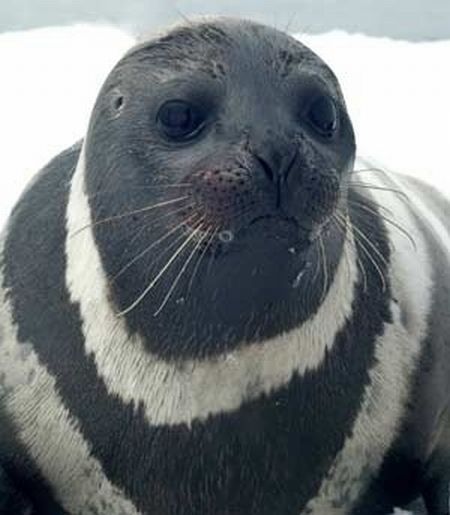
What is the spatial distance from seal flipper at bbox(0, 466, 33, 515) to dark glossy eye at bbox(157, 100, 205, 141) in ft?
2.97

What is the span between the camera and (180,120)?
2766 millimetres

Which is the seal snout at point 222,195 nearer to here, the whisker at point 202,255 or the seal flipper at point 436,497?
the whisker at point 202,255

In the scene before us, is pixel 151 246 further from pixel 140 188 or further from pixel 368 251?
pixel 368 251

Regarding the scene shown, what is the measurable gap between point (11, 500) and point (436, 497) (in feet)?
3.09

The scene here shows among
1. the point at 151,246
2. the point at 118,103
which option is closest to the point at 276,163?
the point at 151,246

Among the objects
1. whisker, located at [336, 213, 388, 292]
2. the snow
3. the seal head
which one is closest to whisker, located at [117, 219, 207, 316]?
the seal head

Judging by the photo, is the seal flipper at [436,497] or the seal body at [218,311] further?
the seal flipper at [436,497]

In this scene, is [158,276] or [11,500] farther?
[11,500]

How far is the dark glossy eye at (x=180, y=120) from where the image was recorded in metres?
2.75

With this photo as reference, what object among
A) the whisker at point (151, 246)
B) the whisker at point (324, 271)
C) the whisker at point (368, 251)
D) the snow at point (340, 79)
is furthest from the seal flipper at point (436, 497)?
the snow at point (340, 79)

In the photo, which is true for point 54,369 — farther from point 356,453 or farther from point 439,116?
point 439,116

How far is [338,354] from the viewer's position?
10.2 feet

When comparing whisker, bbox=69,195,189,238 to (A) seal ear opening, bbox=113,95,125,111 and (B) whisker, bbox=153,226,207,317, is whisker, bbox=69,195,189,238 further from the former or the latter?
(A) seal ear opening, bbox=113,95,125,111

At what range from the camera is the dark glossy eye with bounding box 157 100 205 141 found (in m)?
2.75
